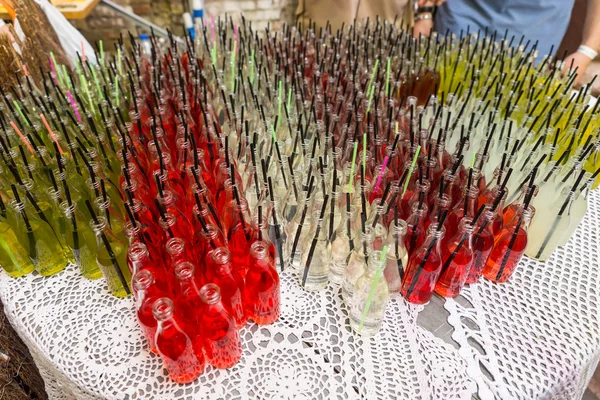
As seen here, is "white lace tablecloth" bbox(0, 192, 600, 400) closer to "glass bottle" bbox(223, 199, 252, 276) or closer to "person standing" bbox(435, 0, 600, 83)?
"glass bottle" bbox(223, 199, 252, 276)

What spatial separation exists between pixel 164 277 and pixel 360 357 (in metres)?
0.46

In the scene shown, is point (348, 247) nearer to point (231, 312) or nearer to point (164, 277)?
point (231, 312)

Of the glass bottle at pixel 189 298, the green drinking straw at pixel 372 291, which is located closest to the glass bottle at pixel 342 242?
the green drinking straw at pixel 372 291

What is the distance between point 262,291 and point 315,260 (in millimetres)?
161

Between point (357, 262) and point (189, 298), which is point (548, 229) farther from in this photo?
point (189, 298)

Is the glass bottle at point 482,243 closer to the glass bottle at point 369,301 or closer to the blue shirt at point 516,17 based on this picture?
the glass bottle at point 369,301

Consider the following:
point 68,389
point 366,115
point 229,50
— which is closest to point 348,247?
point 366,115

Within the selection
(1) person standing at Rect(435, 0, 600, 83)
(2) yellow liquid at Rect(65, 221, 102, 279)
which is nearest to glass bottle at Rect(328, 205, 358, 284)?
(2) yellow liquid at Rect(65, 221, 102, 279)

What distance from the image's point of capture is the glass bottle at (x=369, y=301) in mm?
793


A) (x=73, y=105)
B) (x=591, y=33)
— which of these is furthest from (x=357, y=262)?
(x=591, y=33)

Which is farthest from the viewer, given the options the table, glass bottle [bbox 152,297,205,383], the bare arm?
the table

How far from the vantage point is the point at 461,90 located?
1686mm

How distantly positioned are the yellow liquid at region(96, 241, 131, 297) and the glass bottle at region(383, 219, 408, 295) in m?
0.62

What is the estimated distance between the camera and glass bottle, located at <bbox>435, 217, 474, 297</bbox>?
0.84m
